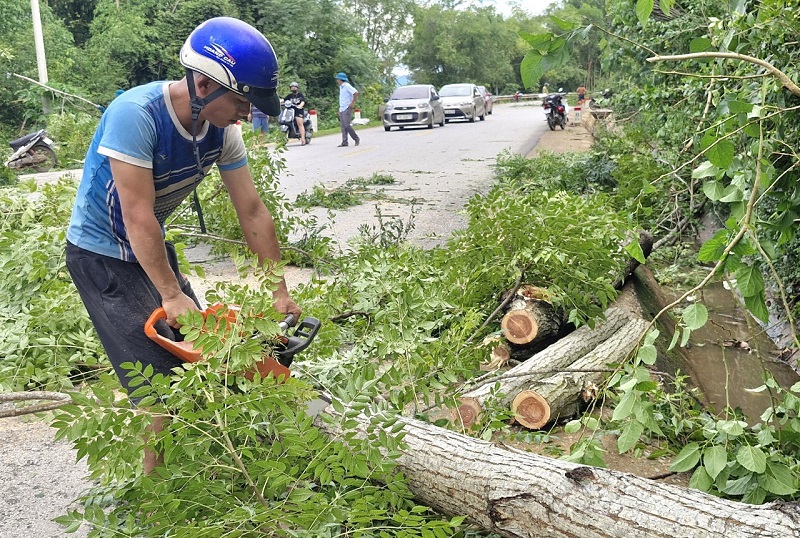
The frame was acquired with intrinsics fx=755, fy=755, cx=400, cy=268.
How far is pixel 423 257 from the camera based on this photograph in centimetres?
534

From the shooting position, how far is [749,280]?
288 centimetres

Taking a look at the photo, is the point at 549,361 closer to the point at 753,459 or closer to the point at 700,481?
the point at 700,481

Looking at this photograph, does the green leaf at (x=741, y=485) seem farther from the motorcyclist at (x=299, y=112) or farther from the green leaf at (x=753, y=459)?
the motorcyclist at (x=299, y=112)

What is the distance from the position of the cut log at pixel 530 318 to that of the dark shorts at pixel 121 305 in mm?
2606

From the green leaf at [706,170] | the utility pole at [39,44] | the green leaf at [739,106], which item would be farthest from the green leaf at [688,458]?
the utility pole at [39,44]

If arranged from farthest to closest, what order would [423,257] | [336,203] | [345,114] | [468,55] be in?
1. [468,55]
2. [345,114]
3. [336,203]
4. [423,257]

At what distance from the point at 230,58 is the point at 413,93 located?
25.5 meters

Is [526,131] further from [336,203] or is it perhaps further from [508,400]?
[508,400]

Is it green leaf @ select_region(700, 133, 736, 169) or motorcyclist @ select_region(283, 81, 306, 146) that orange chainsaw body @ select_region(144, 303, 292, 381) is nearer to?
green leaf @ select_region(700, 133, 736, 169)

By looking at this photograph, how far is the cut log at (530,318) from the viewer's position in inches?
193

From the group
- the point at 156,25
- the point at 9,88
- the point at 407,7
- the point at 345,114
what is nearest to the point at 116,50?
the point at 156,25

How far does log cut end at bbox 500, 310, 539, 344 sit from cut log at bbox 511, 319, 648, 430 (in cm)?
36

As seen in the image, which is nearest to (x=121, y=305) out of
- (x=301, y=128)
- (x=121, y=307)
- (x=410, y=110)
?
(x=121, y=307)

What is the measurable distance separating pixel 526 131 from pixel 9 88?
1642cm
